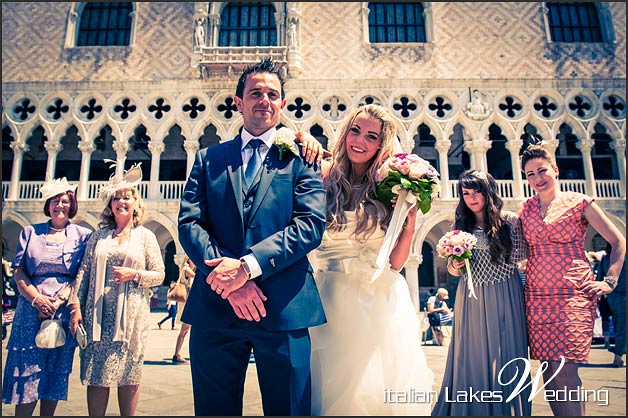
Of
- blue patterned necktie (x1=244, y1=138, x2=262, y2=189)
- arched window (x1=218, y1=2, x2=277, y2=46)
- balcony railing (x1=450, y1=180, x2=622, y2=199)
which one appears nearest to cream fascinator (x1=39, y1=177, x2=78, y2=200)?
blue patterned necktie (x1=244, y1=138, x2=262, y2=189)

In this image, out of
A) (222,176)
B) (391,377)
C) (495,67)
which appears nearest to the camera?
(222,176)

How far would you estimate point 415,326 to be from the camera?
236cm

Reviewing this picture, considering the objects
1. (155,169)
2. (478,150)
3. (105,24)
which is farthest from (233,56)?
(478,150)

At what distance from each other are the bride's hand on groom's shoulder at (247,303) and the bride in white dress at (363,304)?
623 millimetres

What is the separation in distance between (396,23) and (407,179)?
1516 cm

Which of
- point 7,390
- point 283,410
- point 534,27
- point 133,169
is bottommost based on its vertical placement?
point 7,390

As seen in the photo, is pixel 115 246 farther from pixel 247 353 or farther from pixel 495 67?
pixel 495 67

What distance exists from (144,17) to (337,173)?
A: 1580 centimetres

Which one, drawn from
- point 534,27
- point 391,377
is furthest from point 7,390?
point 534,27

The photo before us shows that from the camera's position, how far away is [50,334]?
9.65ft

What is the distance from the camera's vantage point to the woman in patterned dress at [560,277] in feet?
9.00

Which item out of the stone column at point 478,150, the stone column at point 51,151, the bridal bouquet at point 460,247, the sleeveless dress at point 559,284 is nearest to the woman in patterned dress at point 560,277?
the sleeveless dress at point 559,284

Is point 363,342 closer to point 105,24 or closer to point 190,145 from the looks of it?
point 190,145

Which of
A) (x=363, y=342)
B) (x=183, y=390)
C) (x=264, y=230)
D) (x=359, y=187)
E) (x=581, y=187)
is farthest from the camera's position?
(x=581, y=187)
